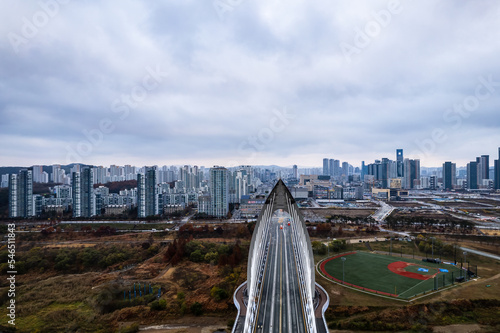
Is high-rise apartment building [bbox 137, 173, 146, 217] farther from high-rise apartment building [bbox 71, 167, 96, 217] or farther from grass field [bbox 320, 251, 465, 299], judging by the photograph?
grass field [bbox 320, 251, 465, 299]

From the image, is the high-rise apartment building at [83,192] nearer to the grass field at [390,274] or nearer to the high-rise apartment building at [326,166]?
the grass field at [390,274]

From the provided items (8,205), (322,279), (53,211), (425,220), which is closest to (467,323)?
(322,279)

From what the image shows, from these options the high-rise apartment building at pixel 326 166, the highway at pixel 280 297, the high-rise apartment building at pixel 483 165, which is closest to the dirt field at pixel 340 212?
the highway at pixel 280 297

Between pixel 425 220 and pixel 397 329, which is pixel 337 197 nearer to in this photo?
pixel 425 220

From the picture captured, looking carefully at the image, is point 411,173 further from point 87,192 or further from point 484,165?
point 87,192

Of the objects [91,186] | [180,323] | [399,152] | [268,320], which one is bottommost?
[180,323]
